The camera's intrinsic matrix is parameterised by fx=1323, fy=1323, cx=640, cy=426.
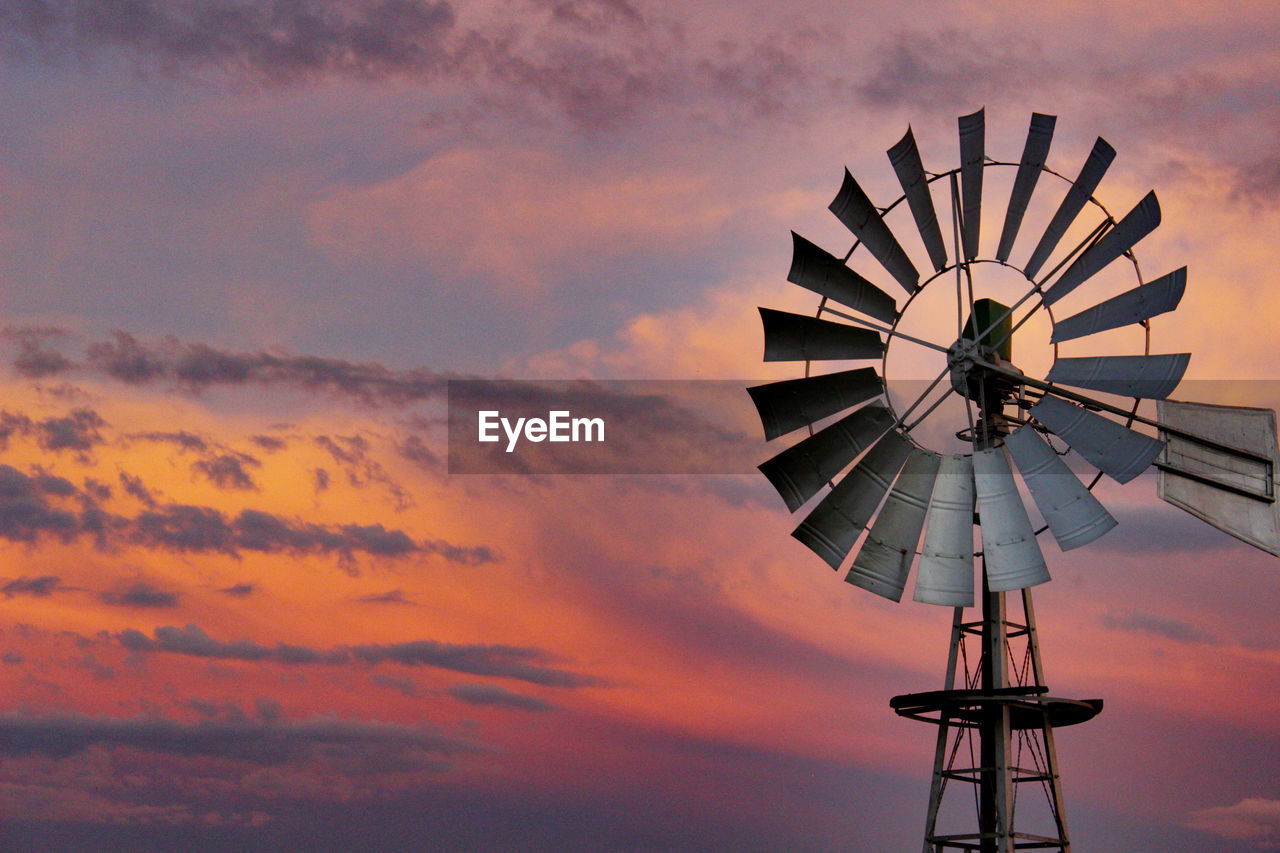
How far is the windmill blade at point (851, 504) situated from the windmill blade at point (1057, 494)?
2.06 metres

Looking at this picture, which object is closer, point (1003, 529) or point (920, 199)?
point (1003, 529)

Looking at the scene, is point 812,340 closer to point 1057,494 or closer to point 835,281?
point 835,281

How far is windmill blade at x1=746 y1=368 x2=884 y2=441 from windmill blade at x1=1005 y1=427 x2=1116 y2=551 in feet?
9.21

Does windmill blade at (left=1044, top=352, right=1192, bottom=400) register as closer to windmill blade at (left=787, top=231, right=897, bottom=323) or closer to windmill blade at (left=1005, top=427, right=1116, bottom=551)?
windmill blade at (left=1005, top=427, right=1116, bottom=551)

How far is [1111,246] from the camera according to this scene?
72.5ft

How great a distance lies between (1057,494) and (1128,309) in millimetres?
3348

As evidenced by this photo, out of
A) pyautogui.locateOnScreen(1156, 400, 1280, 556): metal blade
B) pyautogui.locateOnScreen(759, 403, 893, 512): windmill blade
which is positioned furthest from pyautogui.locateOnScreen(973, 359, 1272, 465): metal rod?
pyautogui.locateOnScreen(759, 403, 893, 512): windmill blade

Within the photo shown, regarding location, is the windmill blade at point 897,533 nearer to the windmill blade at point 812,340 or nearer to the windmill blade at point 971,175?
the windmill blade at point 812,340

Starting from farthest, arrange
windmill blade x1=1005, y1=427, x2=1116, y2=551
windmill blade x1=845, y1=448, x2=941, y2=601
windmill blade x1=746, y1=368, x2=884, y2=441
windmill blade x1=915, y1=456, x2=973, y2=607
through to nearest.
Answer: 1. windmill blade x1=746, y1=368, x2=884, y2=441
2. windmill blade x1=845, y1=448, x2=941, y2=601
3. windmill blade x1=915, y1=456, x2=973, y2=607
4. windmill blade x1=1005, y1=427, x2=1116, y2=551

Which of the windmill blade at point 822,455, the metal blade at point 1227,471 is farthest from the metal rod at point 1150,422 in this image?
the windmill blade at point 822,455

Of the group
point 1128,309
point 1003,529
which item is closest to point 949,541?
point 1003,529

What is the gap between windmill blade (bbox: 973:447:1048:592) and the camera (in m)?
20.9

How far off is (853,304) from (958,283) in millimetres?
1883

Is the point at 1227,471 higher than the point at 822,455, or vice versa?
the point at 822,455
